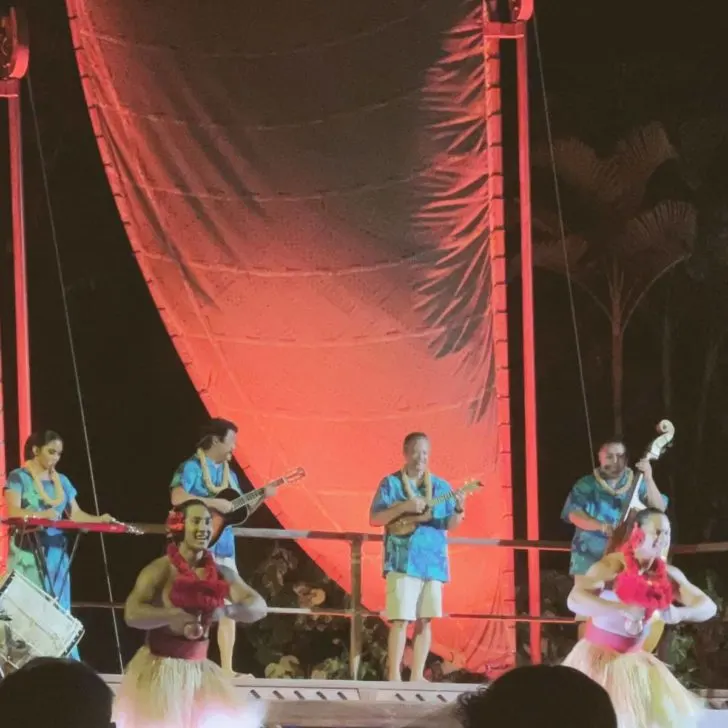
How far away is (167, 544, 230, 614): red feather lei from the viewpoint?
5.62m

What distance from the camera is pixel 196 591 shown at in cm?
563

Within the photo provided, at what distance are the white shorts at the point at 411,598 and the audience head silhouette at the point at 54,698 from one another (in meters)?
4.41

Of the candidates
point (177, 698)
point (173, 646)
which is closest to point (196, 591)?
point (173, 646)

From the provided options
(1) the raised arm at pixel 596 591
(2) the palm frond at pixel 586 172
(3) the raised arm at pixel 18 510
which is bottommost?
(1) the raised arm at pixel 596 591

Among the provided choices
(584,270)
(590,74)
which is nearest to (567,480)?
(584,270)

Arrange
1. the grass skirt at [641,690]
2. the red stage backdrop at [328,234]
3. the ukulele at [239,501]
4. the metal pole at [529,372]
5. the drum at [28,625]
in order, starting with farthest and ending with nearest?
the red stage backdrop at [328,234]
the metal pole at [529,372]
the ukulele at [239,501]
the drum at [28,625]
the grass skirt at [641,690]

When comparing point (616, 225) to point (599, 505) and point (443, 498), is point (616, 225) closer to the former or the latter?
point (599, 505)

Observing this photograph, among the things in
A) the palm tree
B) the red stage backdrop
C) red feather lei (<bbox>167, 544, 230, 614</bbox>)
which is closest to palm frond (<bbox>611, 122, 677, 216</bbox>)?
the palm tree

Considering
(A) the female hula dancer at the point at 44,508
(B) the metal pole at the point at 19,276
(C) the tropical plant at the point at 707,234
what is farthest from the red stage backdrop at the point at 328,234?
(C) the tropical plant at the point at 707,234

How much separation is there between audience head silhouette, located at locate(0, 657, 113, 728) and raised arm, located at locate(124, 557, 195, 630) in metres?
3.06

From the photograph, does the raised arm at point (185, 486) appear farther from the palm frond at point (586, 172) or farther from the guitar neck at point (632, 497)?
the palm frond at point (586, 172)

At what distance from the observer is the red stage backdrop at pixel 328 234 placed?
8.29 meters

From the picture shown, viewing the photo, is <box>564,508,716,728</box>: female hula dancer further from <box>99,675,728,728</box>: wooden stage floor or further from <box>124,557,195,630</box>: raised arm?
<box>124,557,195,630</box>: raised arm

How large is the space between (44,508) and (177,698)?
1.89 metres
